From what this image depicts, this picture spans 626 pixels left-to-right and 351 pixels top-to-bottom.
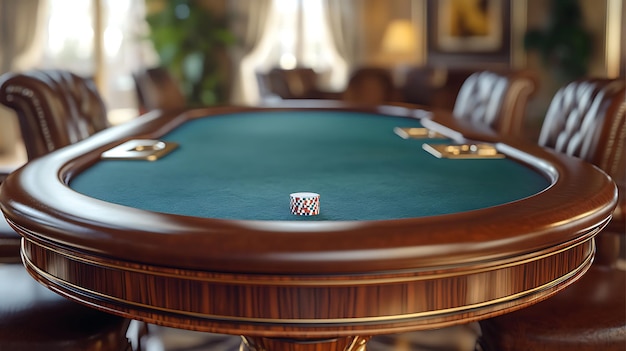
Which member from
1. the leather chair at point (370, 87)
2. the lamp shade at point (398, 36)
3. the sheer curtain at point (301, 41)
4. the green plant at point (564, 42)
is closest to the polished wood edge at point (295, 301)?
the leather chair at point (370, 87)

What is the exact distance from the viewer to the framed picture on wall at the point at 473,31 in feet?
31.8

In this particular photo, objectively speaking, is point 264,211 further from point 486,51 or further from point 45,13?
point 486,51

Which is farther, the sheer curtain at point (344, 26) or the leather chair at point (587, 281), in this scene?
the sheer curtain at point (344, 26)

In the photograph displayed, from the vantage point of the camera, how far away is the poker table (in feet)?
4.11

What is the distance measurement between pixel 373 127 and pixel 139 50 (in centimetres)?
709

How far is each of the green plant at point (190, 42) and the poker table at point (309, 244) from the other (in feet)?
24.5

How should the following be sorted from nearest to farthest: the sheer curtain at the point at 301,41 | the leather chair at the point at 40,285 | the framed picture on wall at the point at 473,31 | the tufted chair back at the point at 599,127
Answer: the leather chair at the point at 40,285, the tufted chair back at the point at 599,127, the framed picture on wall at the point at 473,31, the sheer curtain at the point at 301,41

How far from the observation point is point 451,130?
3.04 meters

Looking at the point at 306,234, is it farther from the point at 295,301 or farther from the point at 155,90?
the point at 155,90

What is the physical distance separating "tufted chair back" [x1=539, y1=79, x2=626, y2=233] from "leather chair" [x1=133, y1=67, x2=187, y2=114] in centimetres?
306

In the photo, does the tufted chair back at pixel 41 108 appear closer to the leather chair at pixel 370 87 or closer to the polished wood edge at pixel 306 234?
the polished wood edge at pixel 306 234

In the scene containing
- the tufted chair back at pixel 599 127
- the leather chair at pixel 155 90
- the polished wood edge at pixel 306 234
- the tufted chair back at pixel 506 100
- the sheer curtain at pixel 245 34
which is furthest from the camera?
the sheer curtain at pixel 245 34

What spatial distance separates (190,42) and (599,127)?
7564mm

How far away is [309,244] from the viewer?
124 cm
